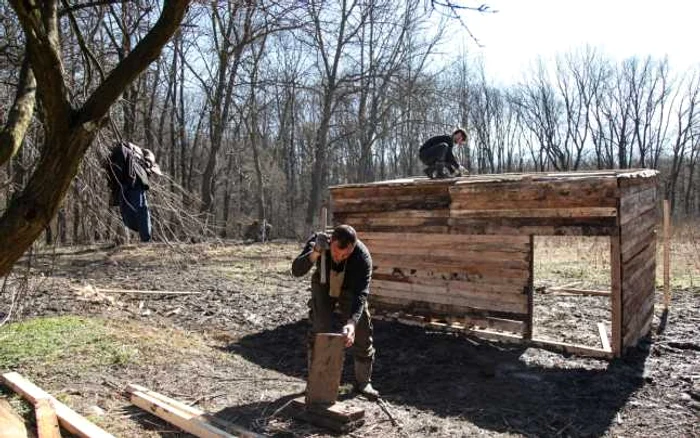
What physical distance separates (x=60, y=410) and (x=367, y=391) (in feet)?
9.30

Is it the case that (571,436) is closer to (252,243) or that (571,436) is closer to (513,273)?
(513,273)

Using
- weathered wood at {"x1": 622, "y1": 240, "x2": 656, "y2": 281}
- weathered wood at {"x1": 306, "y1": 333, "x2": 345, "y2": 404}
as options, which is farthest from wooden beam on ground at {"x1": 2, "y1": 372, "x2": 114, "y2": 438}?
weathered wood at {"x1": 622, "y1": 240, "x2": 656, "y2": 281}

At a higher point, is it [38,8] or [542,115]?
[542,115]

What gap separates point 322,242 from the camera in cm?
541

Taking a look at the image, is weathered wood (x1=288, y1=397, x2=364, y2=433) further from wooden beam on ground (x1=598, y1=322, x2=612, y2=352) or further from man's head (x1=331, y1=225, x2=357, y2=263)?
wooden beam on ground (x1=598, y1=322, x2=612, y2=352)

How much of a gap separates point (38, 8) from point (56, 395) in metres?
3.79

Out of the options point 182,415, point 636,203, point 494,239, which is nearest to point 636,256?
point 636,203

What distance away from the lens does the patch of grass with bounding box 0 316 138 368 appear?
6770 millimetres

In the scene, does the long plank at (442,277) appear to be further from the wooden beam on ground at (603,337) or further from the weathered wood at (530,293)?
the wooden beam on ground at (603,337)

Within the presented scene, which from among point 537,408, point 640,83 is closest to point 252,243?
point 537,408

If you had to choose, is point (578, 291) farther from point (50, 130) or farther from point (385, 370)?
point (50, 130)

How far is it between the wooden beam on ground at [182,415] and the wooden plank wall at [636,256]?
4.73m

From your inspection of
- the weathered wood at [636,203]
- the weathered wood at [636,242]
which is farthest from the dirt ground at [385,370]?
the weathered wood at [636,203]

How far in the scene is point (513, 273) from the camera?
7.71 meters
